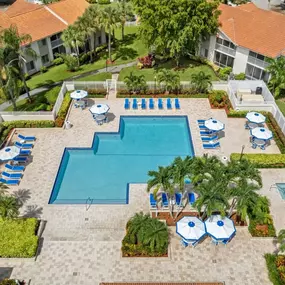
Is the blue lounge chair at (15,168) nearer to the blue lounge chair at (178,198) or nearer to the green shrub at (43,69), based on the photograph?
the blue lounge chair at (178,198)

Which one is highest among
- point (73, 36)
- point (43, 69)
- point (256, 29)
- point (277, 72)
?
point (256, 29)

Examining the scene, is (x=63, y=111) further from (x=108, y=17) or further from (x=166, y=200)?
(x=166, y=200)

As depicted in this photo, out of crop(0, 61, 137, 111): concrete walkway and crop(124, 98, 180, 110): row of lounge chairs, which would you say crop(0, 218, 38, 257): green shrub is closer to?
crop(124, 98, 180, 110): row of lounge chairs

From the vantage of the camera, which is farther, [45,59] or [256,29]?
[45,59]

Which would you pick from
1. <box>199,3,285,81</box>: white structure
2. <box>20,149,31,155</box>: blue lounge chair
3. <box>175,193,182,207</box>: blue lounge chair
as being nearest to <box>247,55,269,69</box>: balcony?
<box>199,3,285,81</box>: white structure

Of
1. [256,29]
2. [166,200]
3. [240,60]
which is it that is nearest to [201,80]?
[240,60]
